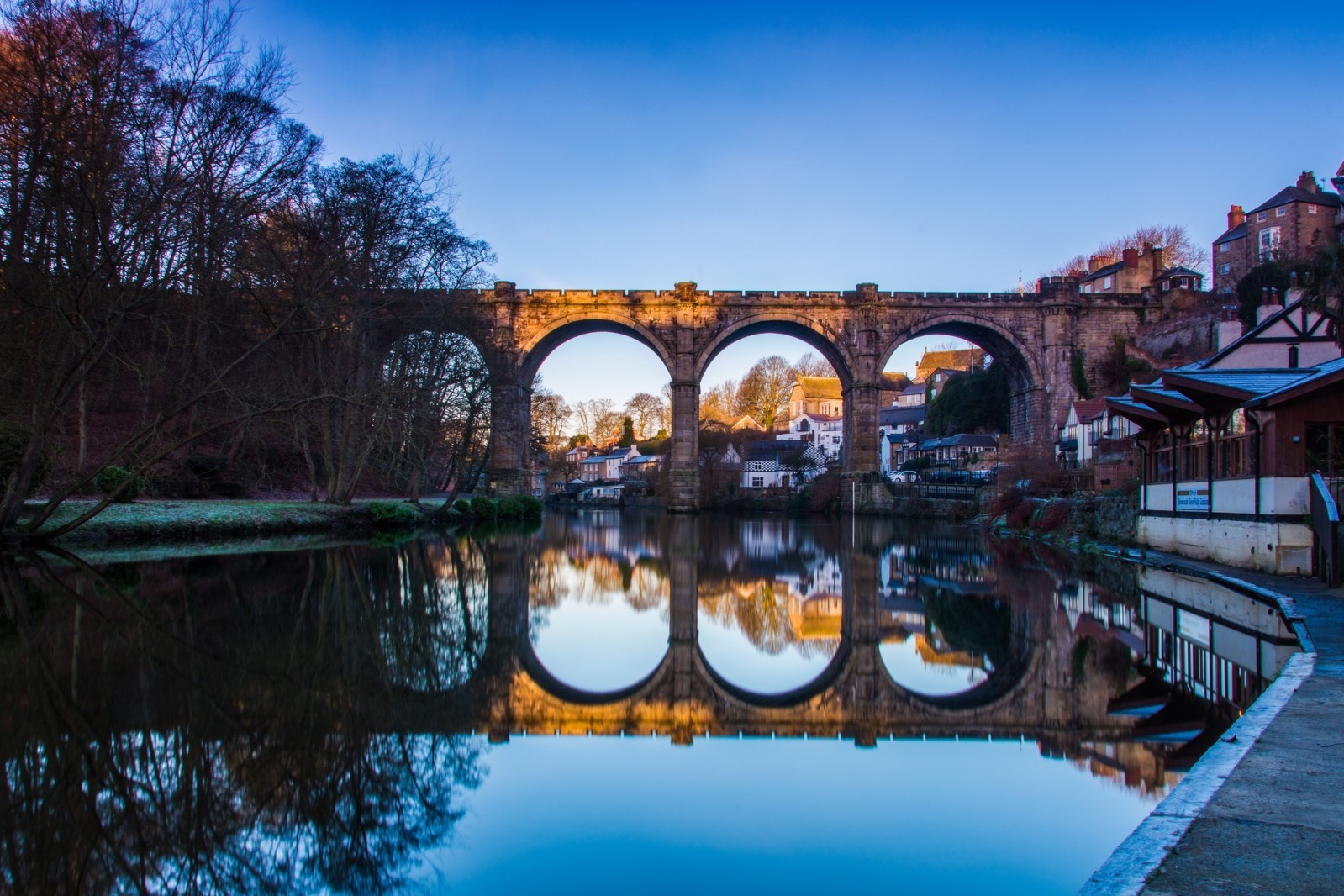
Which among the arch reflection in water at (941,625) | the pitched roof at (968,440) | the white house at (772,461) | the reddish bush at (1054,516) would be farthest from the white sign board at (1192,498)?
the white house at (772,461)

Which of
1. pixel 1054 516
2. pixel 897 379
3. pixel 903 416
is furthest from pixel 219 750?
pixel 897 379

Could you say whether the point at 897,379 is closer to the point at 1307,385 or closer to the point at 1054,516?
the point at 1054,516

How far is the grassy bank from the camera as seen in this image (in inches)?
547

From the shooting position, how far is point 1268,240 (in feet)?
141

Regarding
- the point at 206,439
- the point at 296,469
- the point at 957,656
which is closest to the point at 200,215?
the point at 957,656

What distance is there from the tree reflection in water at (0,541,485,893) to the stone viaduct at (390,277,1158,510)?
3090 cm

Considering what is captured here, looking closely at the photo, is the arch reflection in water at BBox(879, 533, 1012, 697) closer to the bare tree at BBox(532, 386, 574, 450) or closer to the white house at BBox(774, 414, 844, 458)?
the bare tree at BBox(532, 386, 574, 450)

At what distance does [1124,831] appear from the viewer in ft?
A: 10.5

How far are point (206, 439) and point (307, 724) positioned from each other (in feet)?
71.5

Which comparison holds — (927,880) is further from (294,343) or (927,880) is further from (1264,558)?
(294,343)

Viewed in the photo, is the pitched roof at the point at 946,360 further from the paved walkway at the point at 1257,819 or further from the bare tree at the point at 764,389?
the paved walkway at the point at 1257,819

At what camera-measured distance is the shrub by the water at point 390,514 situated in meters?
21.3

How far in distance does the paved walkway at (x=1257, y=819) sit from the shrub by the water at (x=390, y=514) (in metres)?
20.0

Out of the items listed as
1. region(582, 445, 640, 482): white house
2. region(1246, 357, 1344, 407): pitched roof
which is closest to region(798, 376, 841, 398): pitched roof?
region(582, 445, 640, 482): white house
